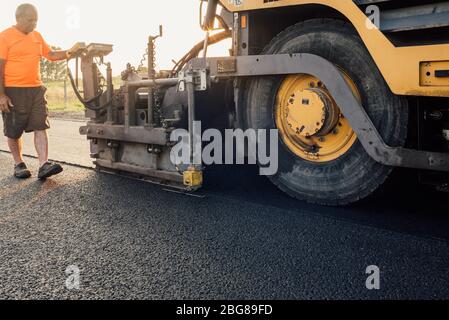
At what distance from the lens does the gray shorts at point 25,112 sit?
4309 mm

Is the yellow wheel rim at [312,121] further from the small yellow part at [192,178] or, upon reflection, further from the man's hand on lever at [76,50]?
the man's hand on lever at [76,50]

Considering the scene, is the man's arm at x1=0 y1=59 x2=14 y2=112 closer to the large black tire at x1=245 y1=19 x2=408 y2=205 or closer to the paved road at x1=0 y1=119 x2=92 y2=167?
the paved road at x1=0 y1=119 x2=92 y2=167

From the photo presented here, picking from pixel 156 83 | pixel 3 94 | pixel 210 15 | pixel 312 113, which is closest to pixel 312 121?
pixel 312 113

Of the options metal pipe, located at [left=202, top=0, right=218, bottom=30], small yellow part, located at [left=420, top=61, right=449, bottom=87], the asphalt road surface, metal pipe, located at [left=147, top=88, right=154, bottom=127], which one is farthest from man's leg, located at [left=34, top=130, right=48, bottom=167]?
small yellow part, located at [left=420, top=61, right=449, bottom=87]

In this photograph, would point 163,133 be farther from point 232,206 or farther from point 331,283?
point 331,283

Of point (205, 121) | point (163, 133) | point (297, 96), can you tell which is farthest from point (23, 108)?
point (297, 96)

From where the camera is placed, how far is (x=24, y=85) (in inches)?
170

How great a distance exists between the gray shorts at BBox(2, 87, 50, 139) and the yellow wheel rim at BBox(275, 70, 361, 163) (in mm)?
2544

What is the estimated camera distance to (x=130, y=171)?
419cm

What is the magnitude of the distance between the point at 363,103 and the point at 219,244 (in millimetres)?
1345

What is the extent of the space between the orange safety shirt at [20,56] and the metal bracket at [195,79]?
5.77 ft

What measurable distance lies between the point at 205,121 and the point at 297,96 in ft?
3.40

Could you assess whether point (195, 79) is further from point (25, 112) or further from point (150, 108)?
point (25, 112)
